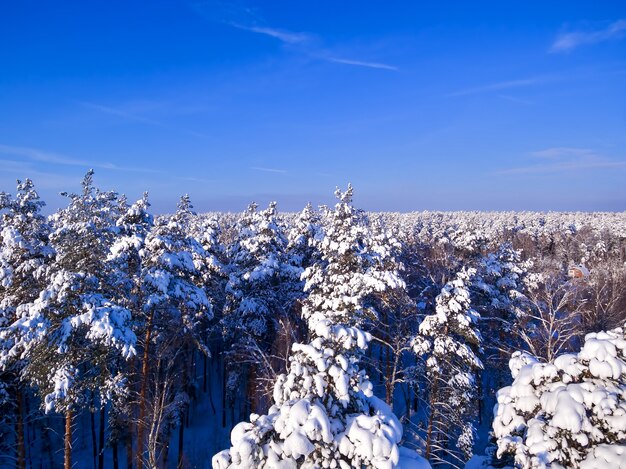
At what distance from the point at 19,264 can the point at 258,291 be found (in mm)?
11221

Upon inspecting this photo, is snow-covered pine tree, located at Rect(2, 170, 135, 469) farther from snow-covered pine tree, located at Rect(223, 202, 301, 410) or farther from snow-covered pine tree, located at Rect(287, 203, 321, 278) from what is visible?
snow-covered pine tree, located at Rect(287, 203, 321, 278)

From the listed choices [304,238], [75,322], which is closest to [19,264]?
[75,322]

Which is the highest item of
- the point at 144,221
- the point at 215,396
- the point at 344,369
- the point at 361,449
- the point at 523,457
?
the point at 144,221

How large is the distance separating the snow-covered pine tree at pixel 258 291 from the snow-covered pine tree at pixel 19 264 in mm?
9160

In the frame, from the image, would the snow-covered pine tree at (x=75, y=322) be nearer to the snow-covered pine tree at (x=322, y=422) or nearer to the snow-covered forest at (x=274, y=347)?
the snow-covered forest at (x=274, y=347)

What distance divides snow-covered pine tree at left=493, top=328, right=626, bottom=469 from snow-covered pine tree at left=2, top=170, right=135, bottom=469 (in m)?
10.5

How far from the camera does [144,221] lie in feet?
49.8

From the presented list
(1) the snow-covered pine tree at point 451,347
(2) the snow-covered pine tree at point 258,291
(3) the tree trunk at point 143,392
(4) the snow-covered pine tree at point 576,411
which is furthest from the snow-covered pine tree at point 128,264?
(4) the snow-covered pine tree at point 576,411

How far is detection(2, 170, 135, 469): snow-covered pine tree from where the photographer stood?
1147 cm

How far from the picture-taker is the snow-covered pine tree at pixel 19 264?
13.3m

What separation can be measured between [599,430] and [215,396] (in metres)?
34.1

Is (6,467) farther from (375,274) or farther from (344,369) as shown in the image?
(344,369)

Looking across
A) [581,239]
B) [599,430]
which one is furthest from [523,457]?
[581,239]

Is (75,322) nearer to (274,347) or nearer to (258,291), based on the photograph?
(258,291)
